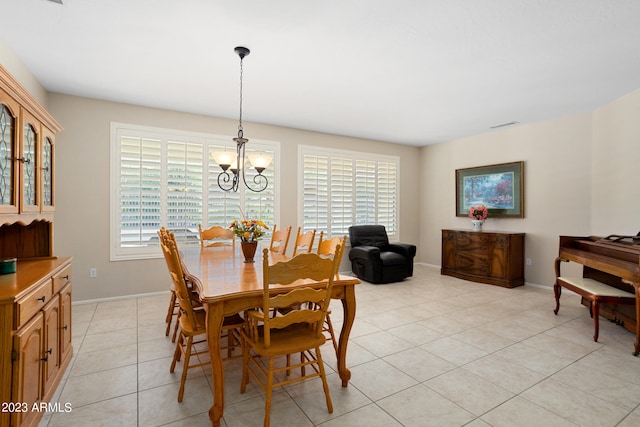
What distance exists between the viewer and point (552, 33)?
2.54 metres

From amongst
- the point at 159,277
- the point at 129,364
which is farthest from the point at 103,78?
the point at 129,364

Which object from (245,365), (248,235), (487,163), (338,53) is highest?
(338,53)

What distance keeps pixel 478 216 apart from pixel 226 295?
16.7ft

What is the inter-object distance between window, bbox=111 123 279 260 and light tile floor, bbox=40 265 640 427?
1068mm

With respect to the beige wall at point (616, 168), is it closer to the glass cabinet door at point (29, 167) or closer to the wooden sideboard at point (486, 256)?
the wooden sideboard at point (486, 256)

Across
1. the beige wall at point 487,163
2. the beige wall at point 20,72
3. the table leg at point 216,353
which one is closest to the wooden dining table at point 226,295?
the table leg at point 216,353

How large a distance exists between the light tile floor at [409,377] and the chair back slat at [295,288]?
23.3 inches

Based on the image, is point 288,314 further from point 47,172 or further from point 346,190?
point 346,190

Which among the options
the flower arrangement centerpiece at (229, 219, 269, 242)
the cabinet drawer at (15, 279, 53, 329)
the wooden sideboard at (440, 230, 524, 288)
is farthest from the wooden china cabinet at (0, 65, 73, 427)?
the wooden sideboard at (440, 230, 524, 288)

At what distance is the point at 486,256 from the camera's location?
5266mm

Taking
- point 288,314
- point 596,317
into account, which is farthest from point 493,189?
point 288,314

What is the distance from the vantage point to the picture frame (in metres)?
5.30

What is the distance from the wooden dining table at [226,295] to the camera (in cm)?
181

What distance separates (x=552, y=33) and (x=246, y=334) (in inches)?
129
